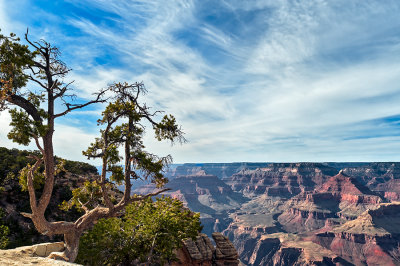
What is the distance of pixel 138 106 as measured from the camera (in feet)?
44.2

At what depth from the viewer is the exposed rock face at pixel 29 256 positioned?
9.44 meters

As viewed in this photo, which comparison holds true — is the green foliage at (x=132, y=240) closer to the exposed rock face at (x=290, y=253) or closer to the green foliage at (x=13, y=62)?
the green foliage at (x=13, y=62)

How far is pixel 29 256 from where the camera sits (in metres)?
11.2

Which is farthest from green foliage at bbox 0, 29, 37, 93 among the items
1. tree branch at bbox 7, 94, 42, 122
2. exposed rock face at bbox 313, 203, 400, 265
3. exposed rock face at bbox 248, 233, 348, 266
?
exposed rock face at bbox 313, 203, 400, 265

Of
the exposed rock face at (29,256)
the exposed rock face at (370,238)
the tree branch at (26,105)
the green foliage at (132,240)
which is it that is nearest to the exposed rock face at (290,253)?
the exposed rock face at (370,238)

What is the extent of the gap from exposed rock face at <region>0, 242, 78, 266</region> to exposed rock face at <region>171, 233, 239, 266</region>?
10.9m

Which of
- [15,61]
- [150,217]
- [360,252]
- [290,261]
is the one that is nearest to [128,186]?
[150,217]

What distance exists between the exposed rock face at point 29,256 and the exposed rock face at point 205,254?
430 inches

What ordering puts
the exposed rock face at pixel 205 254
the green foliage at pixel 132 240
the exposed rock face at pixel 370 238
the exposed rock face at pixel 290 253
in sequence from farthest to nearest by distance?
the exposed rock face at pixel 370 238
the exposed rock face at pixel 290 253
the exposed rock face at pixel 205 254
the green foliage at pixel 132 240

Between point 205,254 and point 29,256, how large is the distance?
14666mm

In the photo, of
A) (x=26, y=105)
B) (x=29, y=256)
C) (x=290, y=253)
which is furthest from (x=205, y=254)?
(x=290, y=253)

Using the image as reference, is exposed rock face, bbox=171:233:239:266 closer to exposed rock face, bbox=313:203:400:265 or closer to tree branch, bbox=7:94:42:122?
tree branch, bbox=7:94:42:122

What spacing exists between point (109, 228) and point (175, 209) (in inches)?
Answer: 167

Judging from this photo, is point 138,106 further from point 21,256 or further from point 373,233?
point 373,233
